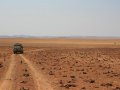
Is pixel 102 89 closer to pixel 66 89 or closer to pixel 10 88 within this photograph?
pixel 66 89

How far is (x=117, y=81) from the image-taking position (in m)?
26.6

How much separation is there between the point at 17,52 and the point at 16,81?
44481 mm

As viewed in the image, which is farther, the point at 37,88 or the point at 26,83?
the point at 26,83

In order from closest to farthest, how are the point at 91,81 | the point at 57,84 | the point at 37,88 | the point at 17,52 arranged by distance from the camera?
the point at 37,88, the point at 57,84, the point at 91,81, the point at 17,52

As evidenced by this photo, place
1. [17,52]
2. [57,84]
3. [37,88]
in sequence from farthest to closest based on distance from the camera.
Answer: [17,52] < [57,84] < [37,88]

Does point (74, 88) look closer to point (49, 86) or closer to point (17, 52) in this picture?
point (49, 86)

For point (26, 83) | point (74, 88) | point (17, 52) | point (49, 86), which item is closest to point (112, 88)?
point (74, 88)

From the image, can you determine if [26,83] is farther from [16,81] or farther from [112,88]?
[112,88]

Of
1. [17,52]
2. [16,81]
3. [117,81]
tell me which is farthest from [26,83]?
[17,52]

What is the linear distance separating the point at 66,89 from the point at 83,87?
57.6 inches

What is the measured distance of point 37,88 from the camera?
70.8 feet

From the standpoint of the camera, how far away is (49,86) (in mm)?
22781

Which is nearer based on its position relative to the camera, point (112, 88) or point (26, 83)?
point (112, 88)

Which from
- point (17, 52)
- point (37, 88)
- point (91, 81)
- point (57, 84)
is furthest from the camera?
point (17, 52)
